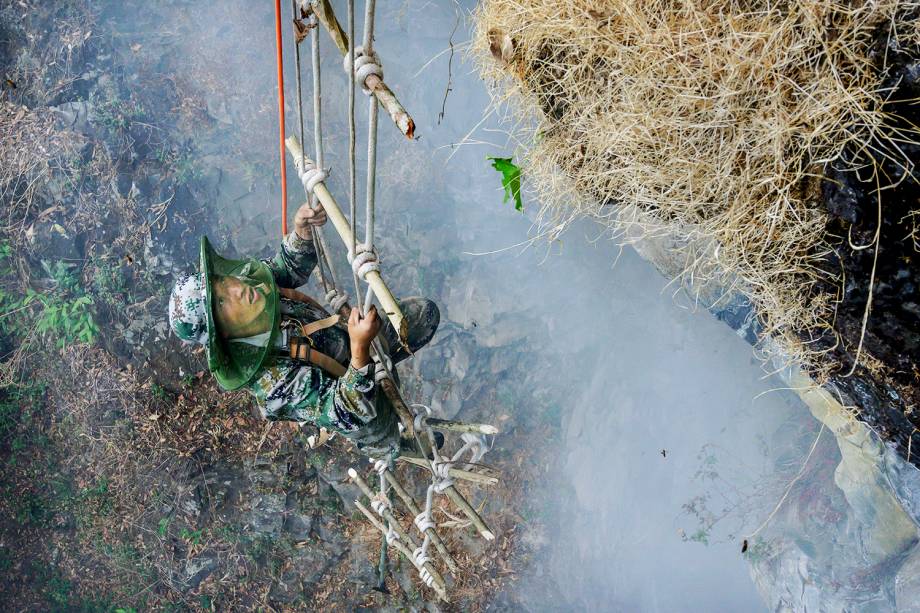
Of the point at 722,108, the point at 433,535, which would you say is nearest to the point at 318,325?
the point at 433,535

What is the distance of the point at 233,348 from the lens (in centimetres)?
234

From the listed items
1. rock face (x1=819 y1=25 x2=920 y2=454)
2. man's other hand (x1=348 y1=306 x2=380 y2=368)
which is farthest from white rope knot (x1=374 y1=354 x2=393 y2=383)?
rock face (x1=819 y1=25 x2=920 y2=454)

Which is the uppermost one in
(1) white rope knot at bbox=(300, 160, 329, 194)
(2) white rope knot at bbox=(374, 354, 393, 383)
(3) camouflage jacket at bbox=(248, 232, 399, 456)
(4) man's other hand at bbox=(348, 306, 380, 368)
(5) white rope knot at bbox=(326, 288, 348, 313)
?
(1) white rope knot at bbox=(300, 160, 329, 194)

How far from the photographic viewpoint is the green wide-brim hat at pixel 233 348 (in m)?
2.24

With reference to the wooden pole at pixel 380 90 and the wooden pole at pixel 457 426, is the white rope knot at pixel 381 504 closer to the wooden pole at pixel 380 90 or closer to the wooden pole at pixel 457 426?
the wooden pole at pixel 457 426

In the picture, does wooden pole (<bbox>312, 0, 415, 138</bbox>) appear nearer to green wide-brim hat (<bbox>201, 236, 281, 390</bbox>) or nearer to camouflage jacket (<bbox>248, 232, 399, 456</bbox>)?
green wide-brim hat (<bbox>201, 236, 281, 390</bbox>)

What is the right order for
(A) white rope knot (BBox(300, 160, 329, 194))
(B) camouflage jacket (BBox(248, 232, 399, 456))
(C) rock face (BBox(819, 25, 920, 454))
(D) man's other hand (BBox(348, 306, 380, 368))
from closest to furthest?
1. (C) rock face (BBox(819, 25, 920, 454))
2. (D) man's other hand (BBox(348, 306, 380, 368))
3. (A) white rope knot (BBox(300, 160, 329, 194))
4. (B) camouflage jacket (BBox(248, 232, 399, 456))

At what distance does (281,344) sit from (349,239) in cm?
66

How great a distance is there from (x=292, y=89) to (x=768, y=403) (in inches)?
203

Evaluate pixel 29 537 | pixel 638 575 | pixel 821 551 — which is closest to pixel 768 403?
pixel 821 551

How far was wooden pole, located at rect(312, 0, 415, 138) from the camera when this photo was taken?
1.50m

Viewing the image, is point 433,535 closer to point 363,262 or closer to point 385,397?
point 385,397

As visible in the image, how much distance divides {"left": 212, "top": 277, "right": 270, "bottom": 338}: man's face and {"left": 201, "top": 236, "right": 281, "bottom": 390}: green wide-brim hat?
29 mm

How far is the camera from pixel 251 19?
5.29 metres
